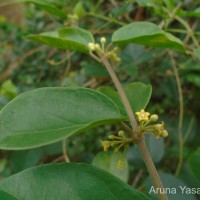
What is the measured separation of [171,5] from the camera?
0.73 meters

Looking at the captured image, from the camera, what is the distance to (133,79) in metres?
1.04

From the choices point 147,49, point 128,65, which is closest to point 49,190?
point 128,65

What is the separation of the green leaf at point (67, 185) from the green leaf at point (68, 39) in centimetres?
21

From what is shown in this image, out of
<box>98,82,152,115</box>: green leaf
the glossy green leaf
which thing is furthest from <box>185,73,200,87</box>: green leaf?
the glossy green leaf

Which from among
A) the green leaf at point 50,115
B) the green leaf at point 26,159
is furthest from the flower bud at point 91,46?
the green leaf at point 26,159

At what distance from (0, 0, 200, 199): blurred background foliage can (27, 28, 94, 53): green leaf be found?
0.40 ft

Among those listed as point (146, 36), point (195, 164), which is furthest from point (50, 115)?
point (195, 164)

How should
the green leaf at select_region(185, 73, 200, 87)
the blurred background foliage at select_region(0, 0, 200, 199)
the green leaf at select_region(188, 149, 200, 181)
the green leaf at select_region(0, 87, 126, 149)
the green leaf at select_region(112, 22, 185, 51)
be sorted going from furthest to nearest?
the green leaf at select_region(185, 73, 200, 87) → the blurred background foliage at select_region(0, 0, 200, 199) → the green leaf at select_region(188, 149, 200, 181) → the green leaf at select_region(112, 22, 185, 51) → the green leaf at select_region(0, 87, 126, 149)

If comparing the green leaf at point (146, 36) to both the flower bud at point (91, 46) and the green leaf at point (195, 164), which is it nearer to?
the flower bud at point (91, 46)

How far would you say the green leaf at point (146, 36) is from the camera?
0.54 meters

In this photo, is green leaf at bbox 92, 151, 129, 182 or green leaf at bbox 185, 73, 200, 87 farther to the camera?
green leaf at bbox 185, 73, 200, 87

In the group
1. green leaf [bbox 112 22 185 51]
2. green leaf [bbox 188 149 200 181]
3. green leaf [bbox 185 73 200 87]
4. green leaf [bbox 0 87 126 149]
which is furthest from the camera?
green leaf [bbox 185 73 200 87]

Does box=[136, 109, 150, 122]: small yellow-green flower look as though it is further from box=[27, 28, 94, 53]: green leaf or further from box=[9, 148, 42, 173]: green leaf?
box=[9, 148, 42, 173]: green leaf

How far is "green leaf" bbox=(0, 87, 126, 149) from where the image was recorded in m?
0.42
